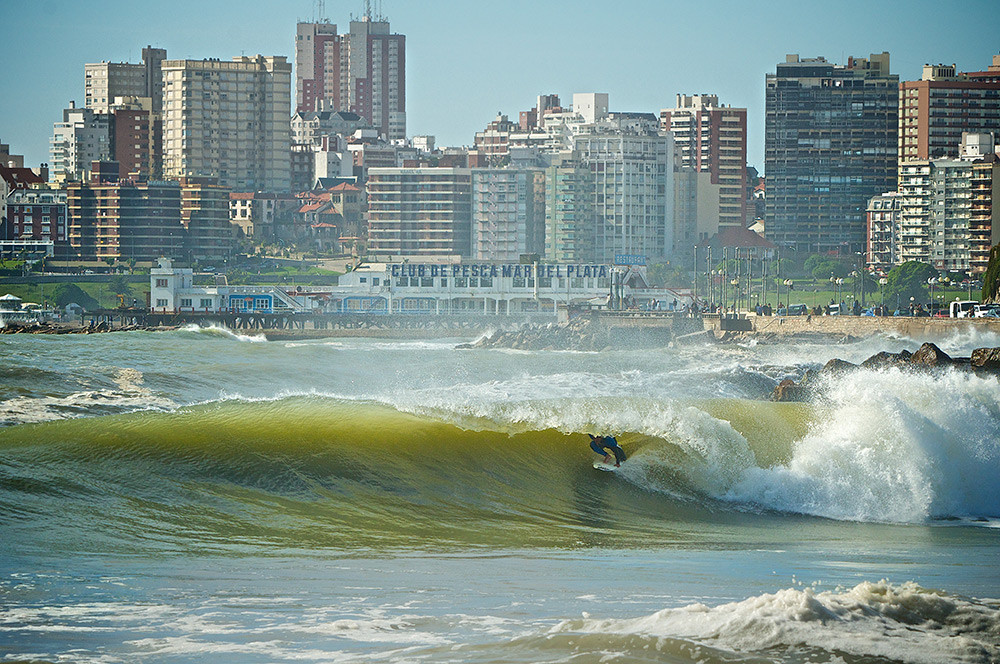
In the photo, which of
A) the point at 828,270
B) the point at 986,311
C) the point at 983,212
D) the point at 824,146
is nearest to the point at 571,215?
the point at 828,270

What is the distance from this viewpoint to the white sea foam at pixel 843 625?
8.03 m

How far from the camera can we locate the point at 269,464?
16.6 m

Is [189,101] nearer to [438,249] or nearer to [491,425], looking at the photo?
[438,249]

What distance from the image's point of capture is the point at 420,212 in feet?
454

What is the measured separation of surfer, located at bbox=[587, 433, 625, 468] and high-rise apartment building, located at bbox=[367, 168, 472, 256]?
119372 millimetres

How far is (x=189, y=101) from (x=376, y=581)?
172 m

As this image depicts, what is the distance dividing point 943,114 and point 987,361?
395 feet

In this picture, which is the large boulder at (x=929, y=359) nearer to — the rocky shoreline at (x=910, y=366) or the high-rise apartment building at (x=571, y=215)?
the rocky shoreline at (x=910, y=366)

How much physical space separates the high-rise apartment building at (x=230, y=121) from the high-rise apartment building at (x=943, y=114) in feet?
274

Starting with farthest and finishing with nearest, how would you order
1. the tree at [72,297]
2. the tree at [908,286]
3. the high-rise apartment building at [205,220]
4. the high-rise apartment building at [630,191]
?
the high-rise apartment building at [630,191] → the high-rise apartment building at [205,220] → the tree at [72,297] → the tree at [908,286]

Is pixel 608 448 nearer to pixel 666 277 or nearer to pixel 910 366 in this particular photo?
pixel 910 366

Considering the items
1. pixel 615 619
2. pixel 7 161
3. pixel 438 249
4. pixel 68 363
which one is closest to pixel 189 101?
pixel 7 161

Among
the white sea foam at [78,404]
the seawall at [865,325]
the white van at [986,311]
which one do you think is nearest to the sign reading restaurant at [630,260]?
the seawall at [865,325]

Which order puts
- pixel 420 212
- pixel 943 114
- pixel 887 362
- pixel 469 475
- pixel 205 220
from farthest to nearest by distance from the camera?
pixel 943 114
pixel 420 212
pixel 205 220
pixel 887 362
pixel 469 475
